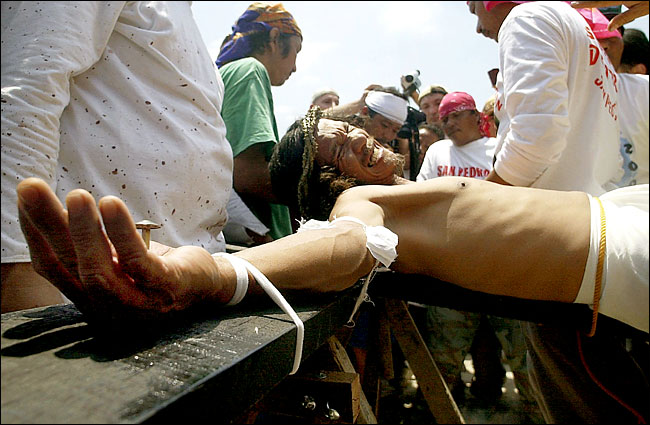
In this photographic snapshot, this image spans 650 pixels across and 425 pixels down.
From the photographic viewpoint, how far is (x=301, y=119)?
165 cm

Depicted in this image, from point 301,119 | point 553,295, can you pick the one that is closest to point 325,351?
point 553,295

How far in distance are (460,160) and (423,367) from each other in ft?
4.11

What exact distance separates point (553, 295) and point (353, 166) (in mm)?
724

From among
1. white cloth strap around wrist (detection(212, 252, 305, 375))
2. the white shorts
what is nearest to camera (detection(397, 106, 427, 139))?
the white shorts

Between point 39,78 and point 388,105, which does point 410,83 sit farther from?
point 39,78

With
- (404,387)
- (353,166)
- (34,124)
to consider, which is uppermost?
(34,124)

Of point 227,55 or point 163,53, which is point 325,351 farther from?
point 227,55

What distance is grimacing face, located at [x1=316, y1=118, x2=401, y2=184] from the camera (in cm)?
146

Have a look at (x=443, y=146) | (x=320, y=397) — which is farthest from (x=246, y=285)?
(x=443, y=146)

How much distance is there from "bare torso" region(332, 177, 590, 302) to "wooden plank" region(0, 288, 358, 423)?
1.67 ft

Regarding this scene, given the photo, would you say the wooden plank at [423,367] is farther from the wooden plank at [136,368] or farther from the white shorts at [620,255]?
the wooden plank at [136,368]

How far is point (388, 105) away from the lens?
99.0 inches

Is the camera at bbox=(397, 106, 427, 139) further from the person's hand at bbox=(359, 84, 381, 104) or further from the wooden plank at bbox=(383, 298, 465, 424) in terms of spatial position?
the wooden plank at bbox=(383, 298, 465, 424)

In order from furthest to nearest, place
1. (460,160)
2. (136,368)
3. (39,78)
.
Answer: (460,160)
(39,78)
(136,368)
